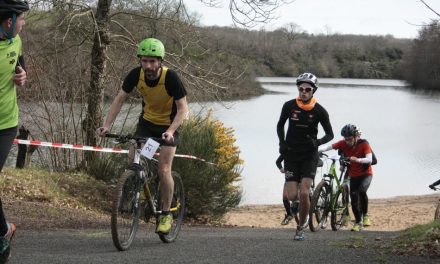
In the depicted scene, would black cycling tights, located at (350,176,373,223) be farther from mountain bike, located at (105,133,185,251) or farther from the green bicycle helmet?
the green bicycle helmet

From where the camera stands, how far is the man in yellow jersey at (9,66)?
172 inches

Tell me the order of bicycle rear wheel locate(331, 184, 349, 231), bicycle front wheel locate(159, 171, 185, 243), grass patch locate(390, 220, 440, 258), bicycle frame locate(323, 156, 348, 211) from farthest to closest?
bicycle rear wheel locate(331, 184, 349, 231) < bicycle frame locate(323, 156, 348, 211) < bicycle front wheel locate(159, 171, 185, 243) < grass patch locate(390, 220, 440, 258)

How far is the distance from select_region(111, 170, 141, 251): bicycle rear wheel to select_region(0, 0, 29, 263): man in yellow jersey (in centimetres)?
143

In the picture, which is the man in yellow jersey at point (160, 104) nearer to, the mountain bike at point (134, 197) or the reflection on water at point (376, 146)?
the mountain bike at point (134, 197)

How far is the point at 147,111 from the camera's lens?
6.54 m

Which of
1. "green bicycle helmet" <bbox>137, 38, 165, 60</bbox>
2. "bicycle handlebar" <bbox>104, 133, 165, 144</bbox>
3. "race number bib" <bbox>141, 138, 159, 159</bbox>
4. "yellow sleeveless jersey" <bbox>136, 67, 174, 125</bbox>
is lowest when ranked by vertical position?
"race number bib" <bbox>141, 138, 159, 159</bbox>

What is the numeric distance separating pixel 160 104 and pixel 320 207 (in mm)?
4349

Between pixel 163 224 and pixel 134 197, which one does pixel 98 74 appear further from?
pixel 134 197

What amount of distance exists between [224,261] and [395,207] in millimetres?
17297

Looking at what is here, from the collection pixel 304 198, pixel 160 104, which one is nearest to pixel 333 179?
pixel 304 198

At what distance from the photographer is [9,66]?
4.42 metres

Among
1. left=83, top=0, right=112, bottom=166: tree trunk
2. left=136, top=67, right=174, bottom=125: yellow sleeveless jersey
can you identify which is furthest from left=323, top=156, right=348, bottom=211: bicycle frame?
left=83, top=0, right=112, bottom=166: tree trunk

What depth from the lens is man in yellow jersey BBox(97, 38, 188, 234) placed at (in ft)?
20.2

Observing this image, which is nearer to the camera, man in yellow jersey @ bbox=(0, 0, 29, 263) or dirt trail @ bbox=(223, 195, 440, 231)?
man in yellow jersey @ bbox=(0, 0, 29, 263)
